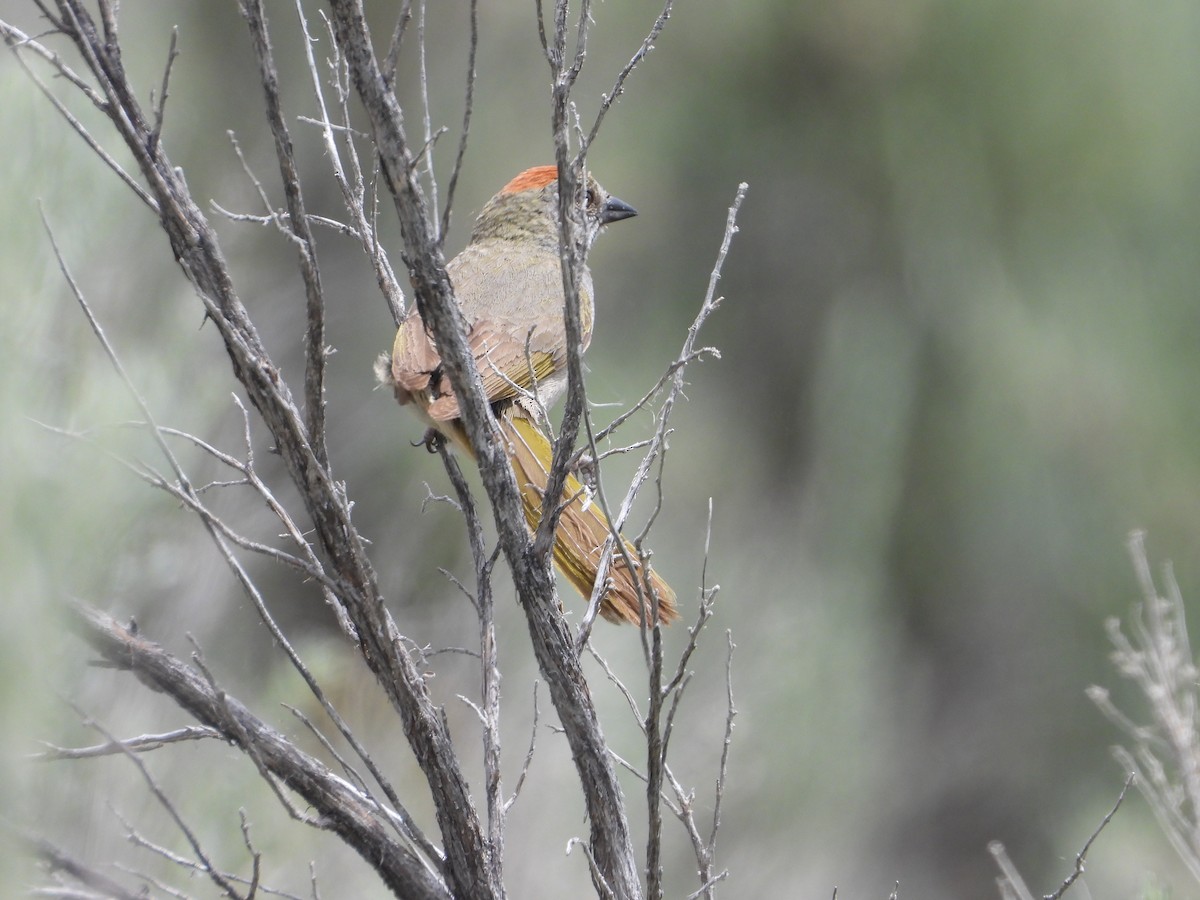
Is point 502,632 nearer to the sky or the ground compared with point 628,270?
nearer to the ground

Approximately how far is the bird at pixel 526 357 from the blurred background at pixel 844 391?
1404mm

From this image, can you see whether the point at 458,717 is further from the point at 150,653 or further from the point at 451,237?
the point at 150,653

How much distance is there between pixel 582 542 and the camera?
2.80 meters

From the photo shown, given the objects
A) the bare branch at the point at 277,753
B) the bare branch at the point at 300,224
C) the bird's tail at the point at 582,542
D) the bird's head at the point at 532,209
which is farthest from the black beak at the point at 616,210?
the bare branch at the point at 277,753

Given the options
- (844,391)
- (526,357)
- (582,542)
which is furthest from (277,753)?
(844,391)

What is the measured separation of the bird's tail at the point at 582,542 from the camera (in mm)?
2463

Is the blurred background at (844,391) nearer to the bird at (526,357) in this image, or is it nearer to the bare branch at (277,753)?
the bird at (526,357)

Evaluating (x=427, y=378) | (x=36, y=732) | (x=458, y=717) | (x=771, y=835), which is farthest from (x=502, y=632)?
(x=36, y=732)

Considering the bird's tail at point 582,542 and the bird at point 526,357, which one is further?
the bird at point 526,357

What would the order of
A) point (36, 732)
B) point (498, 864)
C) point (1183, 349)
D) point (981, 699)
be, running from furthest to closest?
point (981, 699)
point (1183, 349)
point (498, 864)
point (36, 732)

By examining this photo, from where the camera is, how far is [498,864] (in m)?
2.17

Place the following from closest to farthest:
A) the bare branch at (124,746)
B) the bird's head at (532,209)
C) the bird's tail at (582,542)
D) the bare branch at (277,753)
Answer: the bare branch at (124,746) < the bare branch at (277,753) < the bird's tail at (582,542) < the bird's head at (532,209)

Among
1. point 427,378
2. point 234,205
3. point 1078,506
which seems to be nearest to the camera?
point 427,378

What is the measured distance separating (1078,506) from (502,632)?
349 cm
